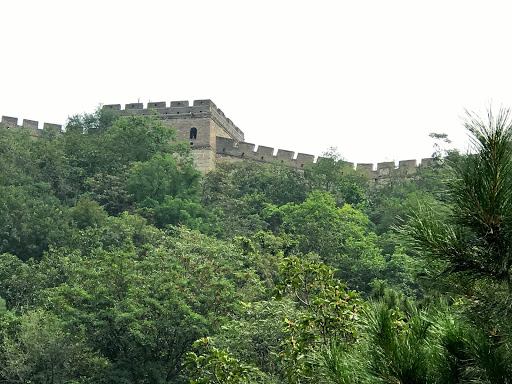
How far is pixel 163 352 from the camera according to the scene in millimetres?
17953

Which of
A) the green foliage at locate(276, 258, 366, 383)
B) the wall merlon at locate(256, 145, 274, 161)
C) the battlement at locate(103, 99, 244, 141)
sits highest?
the battlement at locate(103, 99, 244, 141)

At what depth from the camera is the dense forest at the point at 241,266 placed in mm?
4336

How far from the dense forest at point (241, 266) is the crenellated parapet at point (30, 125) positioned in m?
0.71

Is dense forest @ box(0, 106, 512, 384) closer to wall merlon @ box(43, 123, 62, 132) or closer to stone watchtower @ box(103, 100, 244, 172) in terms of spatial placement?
wall merlon @ box(43, 123, 62, 132)

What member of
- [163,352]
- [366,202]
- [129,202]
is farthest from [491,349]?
[366,202]

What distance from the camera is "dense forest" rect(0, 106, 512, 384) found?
434cm

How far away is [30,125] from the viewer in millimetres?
40438

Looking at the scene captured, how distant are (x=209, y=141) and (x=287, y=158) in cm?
432

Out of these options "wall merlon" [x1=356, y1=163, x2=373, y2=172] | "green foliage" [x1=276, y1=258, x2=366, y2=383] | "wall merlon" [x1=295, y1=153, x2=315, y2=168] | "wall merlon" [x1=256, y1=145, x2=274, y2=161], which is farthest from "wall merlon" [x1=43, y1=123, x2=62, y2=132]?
"green foliage" [x1=276, y1=258, x2=366, y2=383]

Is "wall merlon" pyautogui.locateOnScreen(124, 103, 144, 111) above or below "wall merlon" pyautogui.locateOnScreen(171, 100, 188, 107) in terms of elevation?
below

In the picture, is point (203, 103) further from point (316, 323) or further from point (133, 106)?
point (316, 323)

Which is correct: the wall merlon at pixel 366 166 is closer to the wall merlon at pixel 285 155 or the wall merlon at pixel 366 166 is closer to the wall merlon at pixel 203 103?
the wall merlon at pixel 285 155

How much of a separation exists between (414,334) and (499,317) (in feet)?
2.39

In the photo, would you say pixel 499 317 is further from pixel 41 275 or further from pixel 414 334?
pixel 41 275
